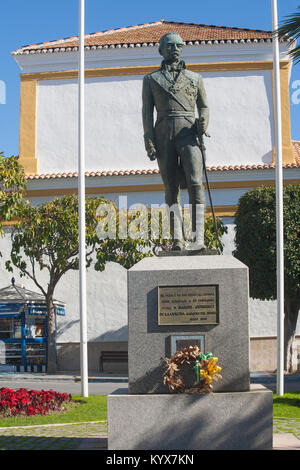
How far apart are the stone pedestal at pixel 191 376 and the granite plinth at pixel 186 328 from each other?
0.04 ft

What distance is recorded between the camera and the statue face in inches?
327

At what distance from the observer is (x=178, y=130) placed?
8.30 m

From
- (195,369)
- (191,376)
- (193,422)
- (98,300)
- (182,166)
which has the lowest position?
(193,422)

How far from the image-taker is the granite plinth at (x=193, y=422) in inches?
261

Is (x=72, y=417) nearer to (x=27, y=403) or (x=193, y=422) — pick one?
(x=27, y=403)

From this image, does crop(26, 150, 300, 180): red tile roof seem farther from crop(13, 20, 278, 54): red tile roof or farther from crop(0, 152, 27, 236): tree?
crop(0, 152, 27, 236): tree

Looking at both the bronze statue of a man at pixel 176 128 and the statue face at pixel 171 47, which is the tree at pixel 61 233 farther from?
the statue face at pixel 171 47

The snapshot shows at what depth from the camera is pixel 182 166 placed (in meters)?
8.45

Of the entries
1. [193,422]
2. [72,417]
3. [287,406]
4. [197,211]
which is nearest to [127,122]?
[287,406]

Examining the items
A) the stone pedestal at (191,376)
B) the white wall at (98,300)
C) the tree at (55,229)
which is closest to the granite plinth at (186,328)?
the stone pedestal at (191,376)

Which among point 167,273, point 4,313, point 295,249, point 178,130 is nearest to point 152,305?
point 167,273

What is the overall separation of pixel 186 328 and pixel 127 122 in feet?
74.1

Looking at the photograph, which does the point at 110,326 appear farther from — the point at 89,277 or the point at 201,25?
the point at 201,25

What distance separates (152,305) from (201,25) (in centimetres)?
2774
